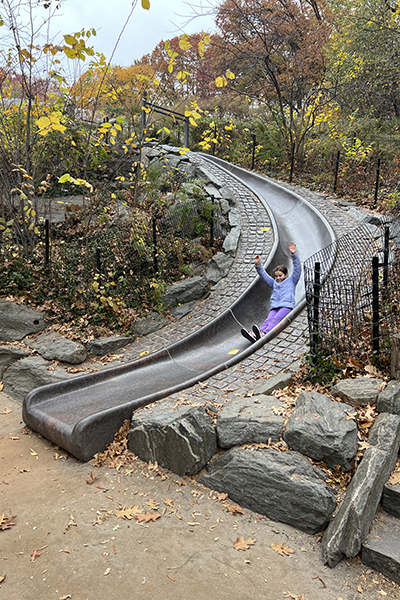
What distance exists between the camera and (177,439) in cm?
432

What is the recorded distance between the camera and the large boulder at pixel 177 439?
4277mm

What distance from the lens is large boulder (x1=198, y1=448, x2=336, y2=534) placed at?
11.6 ft

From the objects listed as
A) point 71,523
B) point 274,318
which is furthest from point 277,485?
point 274,318

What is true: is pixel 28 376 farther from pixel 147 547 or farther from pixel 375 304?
pixel 375 304

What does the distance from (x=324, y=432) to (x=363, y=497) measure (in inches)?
24.9

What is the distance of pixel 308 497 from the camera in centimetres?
357

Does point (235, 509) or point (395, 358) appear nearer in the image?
point (235, 509)

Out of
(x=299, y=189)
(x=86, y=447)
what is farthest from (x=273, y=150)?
(x=86, y=447)

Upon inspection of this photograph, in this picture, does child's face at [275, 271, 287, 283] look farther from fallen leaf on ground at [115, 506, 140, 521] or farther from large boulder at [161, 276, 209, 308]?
fallen leaf on ground at [115, 506, 140, 521]

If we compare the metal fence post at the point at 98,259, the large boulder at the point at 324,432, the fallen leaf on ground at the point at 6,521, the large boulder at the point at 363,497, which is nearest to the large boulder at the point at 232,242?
the metal fence post at the point at 98,259

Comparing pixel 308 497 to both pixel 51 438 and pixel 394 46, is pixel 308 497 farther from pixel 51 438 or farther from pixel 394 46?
pixel 394 46

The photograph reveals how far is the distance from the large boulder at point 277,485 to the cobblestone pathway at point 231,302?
127 centimetres

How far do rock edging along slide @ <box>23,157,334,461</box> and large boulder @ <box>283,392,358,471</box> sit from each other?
1894mm

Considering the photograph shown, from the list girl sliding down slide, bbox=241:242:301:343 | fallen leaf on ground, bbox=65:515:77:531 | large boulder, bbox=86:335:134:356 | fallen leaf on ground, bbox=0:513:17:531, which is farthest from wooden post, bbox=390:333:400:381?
large boulder, bbox=86:335:134:356
